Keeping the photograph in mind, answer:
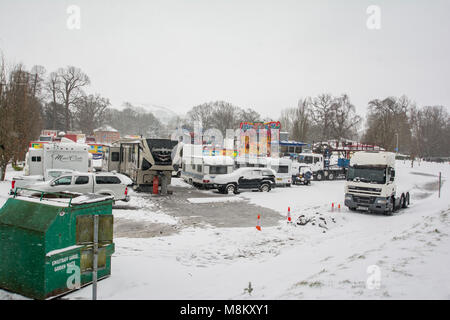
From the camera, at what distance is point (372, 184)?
642 inches

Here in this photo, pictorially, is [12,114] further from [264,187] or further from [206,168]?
[264,187]

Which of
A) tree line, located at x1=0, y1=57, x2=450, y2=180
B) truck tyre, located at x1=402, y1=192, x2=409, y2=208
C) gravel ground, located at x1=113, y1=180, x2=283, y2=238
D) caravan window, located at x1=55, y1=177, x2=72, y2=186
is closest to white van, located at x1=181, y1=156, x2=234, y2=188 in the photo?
gravel ground, located at x1=113, y1=180, x2=283, y2=238

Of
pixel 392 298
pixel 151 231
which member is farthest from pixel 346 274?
pixel 151 231

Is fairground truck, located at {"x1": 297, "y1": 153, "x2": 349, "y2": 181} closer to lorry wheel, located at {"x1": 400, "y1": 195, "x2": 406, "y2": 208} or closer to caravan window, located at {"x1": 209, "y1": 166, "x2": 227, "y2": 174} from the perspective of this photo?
caravan window, located at {"x1": 209, "y1": 166, "x2": 227, "y2": 174}

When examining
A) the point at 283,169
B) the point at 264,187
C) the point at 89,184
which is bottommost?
the point at 264,187

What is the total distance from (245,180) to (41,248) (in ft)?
57.5

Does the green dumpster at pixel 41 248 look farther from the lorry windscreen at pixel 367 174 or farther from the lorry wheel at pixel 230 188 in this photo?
the lorry wheel at pixel 230 188

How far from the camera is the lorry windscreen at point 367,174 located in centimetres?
1625

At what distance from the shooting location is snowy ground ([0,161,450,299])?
604cm

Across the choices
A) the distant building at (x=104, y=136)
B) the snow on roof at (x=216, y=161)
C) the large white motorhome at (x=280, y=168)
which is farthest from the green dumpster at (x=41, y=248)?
the distant building at (x=104, y=136)

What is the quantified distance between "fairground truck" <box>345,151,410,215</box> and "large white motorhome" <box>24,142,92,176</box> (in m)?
16.0

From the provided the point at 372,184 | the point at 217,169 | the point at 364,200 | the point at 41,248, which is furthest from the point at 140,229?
the point at 217,169
